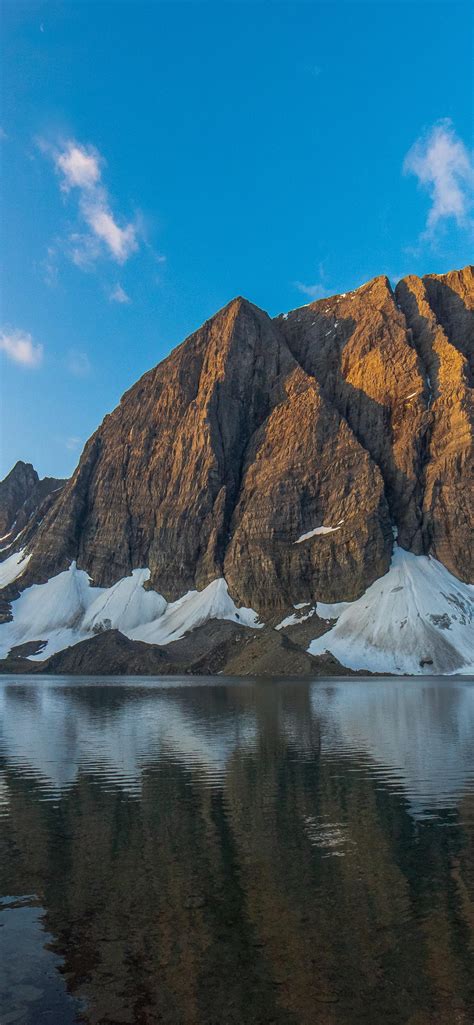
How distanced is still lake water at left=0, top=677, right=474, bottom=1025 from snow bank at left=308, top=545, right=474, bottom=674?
137 metres

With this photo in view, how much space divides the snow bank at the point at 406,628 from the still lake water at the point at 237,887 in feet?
450

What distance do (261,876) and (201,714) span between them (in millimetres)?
44119

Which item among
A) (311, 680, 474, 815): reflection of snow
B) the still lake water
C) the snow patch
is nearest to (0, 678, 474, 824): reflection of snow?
(311, 680, 474, 815): reflection of snow

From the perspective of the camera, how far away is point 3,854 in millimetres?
19641

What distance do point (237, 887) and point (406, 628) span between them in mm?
168560

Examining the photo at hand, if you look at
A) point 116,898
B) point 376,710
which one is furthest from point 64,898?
point 376,710

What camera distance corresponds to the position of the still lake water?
37.9ft

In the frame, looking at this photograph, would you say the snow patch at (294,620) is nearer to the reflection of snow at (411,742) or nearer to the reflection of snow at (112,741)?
the reflection of snow at (411,742)

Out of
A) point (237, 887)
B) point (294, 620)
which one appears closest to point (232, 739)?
point (237, 887)

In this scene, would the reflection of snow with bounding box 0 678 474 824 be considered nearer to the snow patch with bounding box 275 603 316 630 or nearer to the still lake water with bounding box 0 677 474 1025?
the still lake water with bounding box 0 677 474 1025

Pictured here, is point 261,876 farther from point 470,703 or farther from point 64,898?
point 470,703

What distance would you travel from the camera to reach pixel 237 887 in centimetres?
1681

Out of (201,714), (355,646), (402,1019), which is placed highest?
(355,646)

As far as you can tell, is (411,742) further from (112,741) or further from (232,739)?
(112,741)
